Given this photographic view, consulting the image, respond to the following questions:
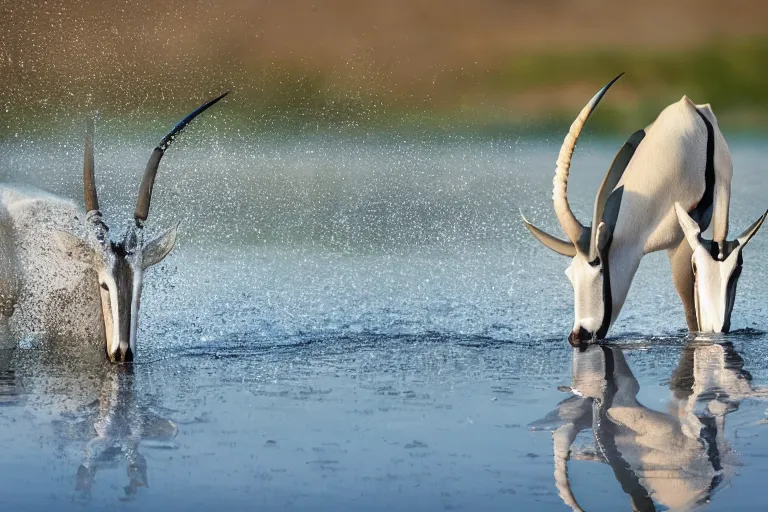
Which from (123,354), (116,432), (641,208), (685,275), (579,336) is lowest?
(116,432)

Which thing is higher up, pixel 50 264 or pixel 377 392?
pixel 50 264

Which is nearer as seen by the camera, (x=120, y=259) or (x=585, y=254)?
(x=120, y=259)

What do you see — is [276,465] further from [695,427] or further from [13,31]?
[13,31]

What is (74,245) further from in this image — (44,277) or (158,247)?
(44,277)

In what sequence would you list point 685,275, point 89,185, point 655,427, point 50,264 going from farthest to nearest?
1. point 685,275
2. point 50,264
3. point 89,185
4. point 655,427

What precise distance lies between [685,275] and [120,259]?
385 cm

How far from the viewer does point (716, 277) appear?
7.86m

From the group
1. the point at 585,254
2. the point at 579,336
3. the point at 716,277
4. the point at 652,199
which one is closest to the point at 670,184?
the point at 652,199

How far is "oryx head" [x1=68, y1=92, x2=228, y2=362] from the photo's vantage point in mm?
6598

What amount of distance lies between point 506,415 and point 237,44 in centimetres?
2225

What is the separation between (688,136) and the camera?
852 centimetres

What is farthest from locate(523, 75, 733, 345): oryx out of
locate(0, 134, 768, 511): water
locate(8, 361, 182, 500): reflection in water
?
locate(8, 361, 182, 500): reflection in water

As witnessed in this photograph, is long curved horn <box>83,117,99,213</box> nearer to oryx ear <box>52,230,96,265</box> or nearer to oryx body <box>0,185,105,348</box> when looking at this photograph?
oryx ear <box>52,230,96,265</box>

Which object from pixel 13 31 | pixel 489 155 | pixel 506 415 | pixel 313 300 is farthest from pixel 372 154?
pixel 506 415
